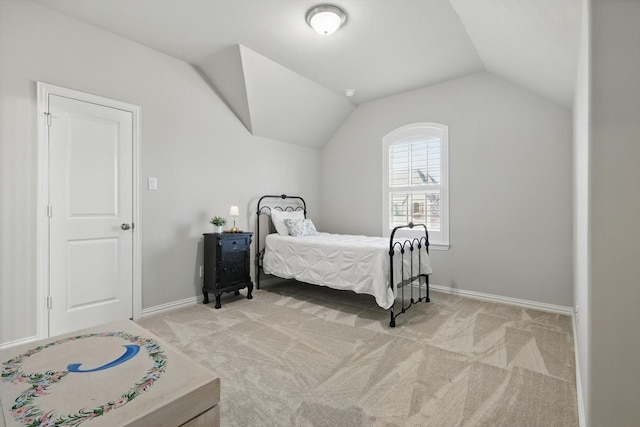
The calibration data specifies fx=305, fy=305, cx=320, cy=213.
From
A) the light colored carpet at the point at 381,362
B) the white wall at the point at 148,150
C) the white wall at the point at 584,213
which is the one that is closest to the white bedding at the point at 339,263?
the light colored carpet at the point at 381,362

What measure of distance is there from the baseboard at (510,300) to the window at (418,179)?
561 millimetres

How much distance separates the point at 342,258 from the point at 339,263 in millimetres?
73

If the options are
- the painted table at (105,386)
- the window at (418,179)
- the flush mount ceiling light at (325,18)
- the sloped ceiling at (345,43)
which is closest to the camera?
the painted table at (105,386)

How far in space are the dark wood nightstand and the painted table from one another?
7.89 feet

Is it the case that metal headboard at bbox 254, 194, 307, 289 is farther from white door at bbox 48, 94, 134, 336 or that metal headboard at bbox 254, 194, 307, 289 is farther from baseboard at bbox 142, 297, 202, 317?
white door at bbox 48, 94, 134, 336

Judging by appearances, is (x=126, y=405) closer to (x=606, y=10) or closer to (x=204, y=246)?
(x=606, y=10)

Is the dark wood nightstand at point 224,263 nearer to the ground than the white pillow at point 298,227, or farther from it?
nearer to the ground

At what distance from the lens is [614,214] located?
1.22m

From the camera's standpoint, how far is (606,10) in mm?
1220

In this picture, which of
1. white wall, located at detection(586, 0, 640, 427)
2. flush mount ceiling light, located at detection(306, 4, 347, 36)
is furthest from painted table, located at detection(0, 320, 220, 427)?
flush mount ceiling light, located at detection(306, 4, 347, 36)

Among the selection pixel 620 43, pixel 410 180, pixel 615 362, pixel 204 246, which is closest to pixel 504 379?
pixel 615 362

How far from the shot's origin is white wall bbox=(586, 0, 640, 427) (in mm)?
1193

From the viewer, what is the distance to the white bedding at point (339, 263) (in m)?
2.97

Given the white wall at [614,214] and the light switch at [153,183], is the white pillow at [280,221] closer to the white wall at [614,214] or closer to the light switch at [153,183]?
the light switch at [153,183]
